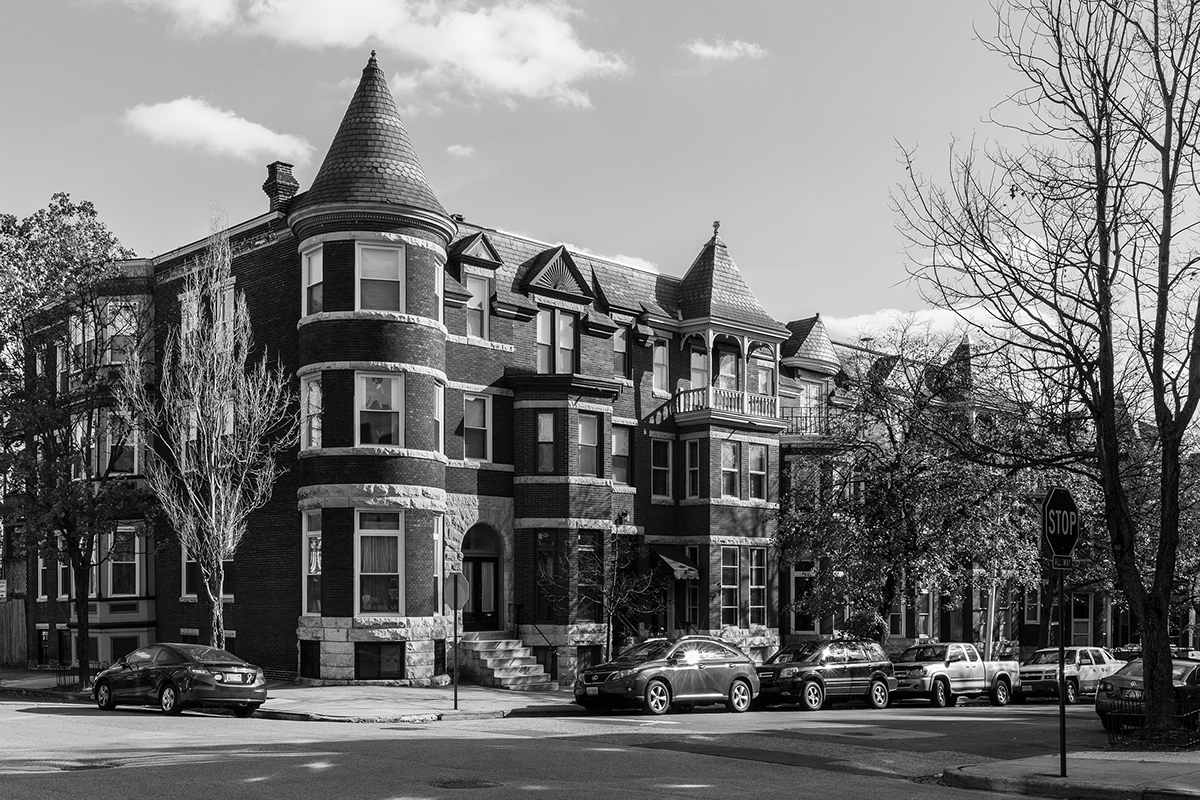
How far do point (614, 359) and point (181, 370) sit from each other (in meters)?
13.1

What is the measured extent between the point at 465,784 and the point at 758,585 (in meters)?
28.2

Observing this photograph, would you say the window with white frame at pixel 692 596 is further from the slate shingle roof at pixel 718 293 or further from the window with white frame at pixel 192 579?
the window with white frame at pixel 192 579

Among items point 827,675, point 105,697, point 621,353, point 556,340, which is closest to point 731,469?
point 621,353

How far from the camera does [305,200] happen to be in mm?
30984

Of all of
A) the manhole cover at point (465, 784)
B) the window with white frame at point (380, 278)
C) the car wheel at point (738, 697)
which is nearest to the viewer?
the manhole cover at point (465, 784)

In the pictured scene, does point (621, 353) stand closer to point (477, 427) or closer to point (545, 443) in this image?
point (545, 443)

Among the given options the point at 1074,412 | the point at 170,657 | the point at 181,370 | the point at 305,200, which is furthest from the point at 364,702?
the point at 1074,412

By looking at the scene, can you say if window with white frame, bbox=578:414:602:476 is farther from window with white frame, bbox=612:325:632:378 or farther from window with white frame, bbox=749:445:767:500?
window with white frame, bbox=749:445:767:500

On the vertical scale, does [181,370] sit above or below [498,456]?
above

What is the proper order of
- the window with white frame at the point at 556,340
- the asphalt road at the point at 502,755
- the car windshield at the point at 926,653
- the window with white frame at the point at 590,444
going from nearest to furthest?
the asphalt road at the point at 502,755, the car windshield at the point at 926,653, the window with white frame at the point at 590,444, the window with white frame at the point at 556,340

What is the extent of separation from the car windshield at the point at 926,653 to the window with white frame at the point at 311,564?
14352 millimetres

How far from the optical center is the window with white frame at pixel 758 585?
40.2 m

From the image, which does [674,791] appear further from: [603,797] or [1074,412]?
[1074,412]

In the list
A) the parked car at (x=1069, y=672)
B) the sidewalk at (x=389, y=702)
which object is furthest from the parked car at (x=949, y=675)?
the sidewalk at (x=389, y=702)
